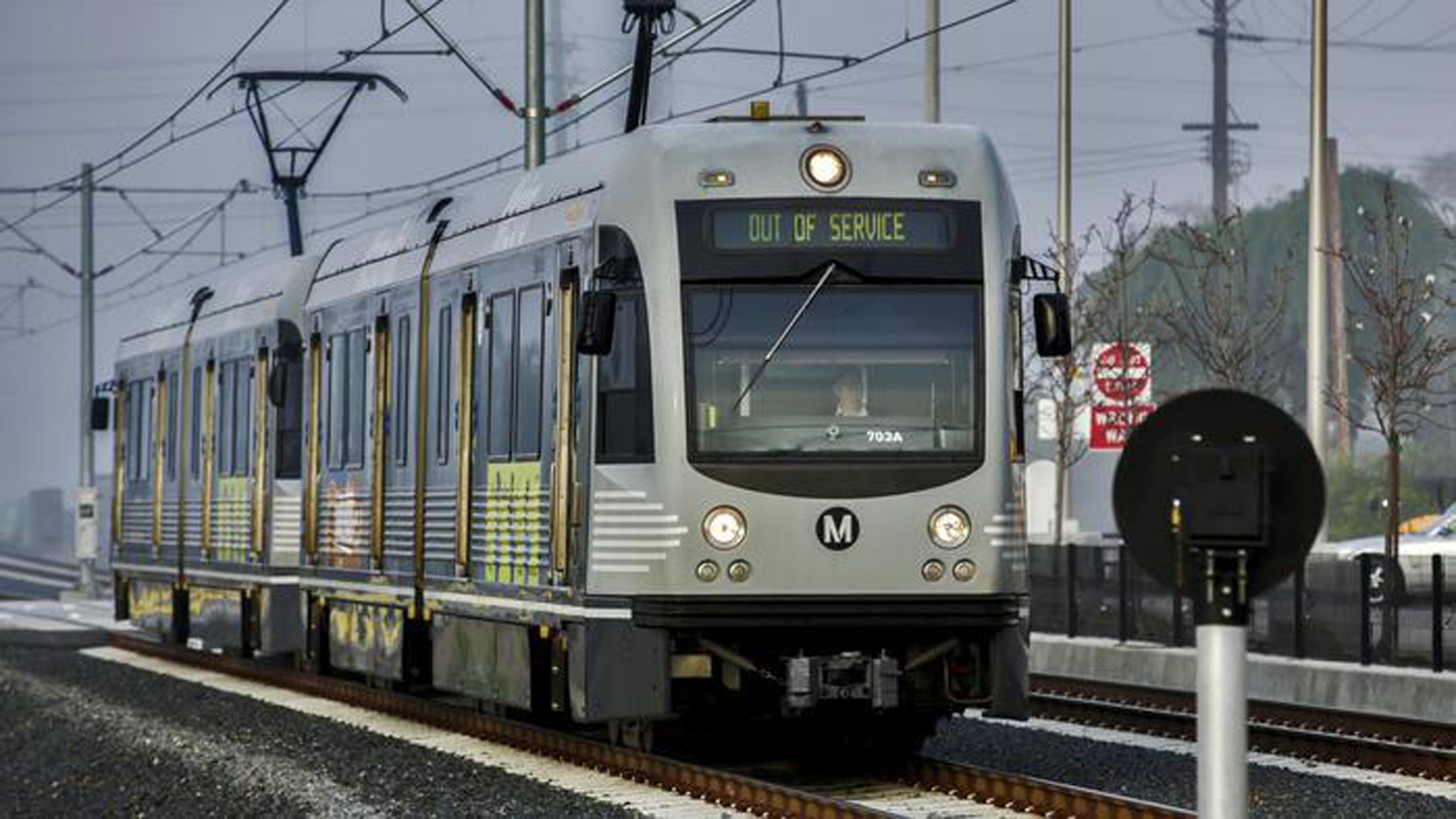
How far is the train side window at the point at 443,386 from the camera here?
66.5 ft

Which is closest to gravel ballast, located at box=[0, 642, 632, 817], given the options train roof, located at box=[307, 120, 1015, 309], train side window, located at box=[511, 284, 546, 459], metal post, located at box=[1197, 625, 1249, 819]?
train side window, located at box=[511, 284, 546, 459]

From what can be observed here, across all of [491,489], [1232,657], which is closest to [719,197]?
[491,489]

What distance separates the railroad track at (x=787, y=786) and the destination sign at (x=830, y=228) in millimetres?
2810

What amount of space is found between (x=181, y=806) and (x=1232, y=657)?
425 inches

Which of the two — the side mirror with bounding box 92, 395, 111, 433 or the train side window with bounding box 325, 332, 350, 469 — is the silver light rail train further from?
the side mirror with bounding box 92, 395, 111, 433

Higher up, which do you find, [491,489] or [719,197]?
[719,197]

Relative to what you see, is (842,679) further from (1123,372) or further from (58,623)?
(58,623)

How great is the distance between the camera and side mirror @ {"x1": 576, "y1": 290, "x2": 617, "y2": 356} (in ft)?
51.9

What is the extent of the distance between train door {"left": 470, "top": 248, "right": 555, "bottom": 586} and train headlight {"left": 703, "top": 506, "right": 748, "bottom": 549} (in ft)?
5.90

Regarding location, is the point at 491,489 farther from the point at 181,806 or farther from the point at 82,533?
the point at 82,533

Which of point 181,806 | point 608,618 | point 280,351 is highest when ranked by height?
point 280,351

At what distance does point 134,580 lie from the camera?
115 ft

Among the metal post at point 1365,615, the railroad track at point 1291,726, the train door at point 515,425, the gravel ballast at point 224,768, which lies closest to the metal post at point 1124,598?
the railroad track at point 1291,726

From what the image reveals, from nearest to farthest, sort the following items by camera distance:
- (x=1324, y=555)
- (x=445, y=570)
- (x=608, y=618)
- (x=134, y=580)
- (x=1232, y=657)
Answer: (x=1232, y=657)
(x=608, y=618)
(x=445, y=570)
(x=1324, y=555)
(x=134, y=580)
